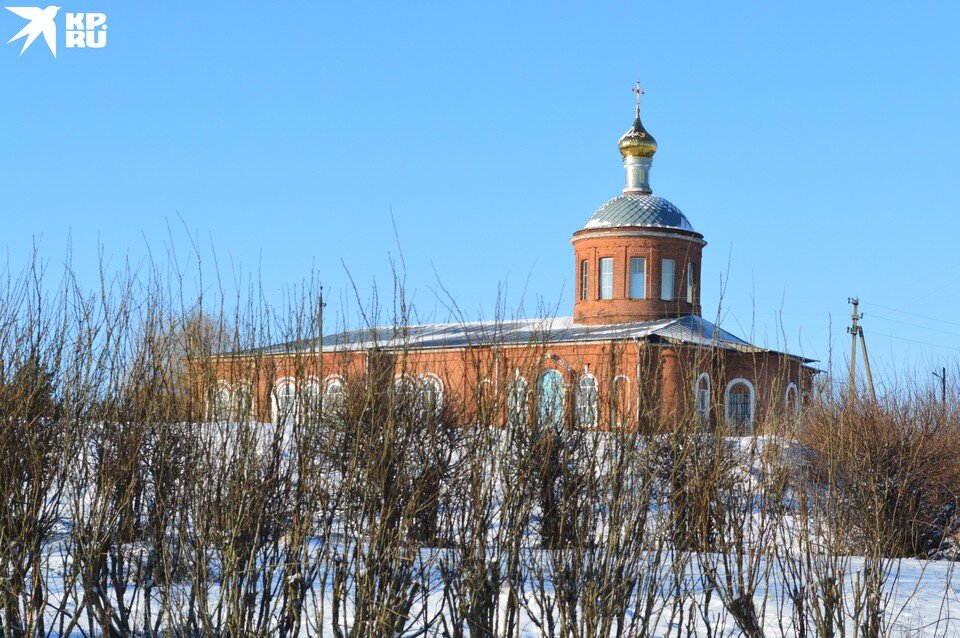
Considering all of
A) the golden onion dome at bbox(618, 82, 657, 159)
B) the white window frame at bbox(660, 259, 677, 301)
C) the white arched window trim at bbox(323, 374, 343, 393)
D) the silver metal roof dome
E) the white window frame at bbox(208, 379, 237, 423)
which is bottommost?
the white window frame at bbox(208, 379, 237, 423)

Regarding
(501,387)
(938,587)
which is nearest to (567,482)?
(501,387)

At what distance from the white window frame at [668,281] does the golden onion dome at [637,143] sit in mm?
3460

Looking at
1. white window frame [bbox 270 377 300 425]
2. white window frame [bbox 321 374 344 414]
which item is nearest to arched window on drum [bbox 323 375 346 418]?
white window frame [bbox 321 374 344 414]

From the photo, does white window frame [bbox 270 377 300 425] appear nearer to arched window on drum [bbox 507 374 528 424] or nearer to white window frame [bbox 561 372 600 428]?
arched window on drum [bbox 507 374 528 424]

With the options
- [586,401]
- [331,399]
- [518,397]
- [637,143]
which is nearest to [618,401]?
[518,397]

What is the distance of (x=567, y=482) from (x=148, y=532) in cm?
234

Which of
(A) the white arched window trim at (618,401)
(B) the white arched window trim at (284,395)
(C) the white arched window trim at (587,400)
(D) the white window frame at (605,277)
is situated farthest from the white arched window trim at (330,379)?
(D) the white window frame at (605,277)

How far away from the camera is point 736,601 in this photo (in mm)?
5715

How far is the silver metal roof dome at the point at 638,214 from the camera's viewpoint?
29.9m

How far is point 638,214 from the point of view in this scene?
29969 mm

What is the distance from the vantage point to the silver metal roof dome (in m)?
29.9

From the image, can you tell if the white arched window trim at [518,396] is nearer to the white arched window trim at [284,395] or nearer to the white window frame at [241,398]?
the white arched window trim at [284,395]

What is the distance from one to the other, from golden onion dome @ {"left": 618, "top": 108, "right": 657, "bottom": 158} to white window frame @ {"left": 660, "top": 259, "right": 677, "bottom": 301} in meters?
3.46

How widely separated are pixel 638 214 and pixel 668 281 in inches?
78.7
